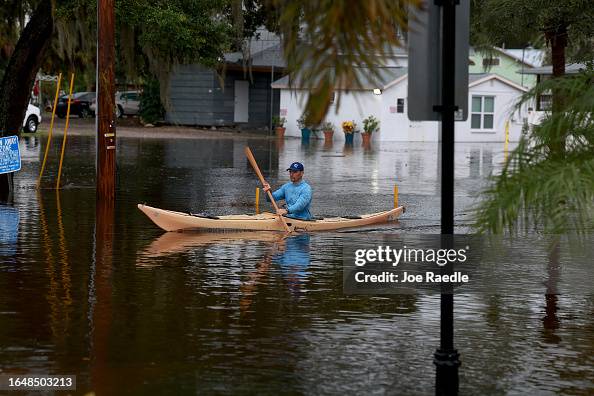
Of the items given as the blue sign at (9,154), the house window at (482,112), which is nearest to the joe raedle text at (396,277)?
the blue sign at (9,154)

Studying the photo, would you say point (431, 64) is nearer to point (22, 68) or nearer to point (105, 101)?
point (105, 101)

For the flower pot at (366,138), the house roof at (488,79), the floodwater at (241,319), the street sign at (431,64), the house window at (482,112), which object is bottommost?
the floodwater at (241,319)

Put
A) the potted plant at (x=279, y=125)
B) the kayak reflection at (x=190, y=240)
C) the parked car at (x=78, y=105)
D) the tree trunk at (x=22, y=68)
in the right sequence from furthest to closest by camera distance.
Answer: the parked car at (x=78, y=105) < the potted plant at (x=279, y=125) < the tree trunk at (x=22, y=68) < the kayak reflection at (x=190, y=240)

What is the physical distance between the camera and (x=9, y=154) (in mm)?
22344

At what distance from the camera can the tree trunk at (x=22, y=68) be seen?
22.7m

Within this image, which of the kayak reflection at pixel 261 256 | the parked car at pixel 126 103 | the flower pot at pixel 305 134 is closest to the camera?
the kayak reflection at pixel 261 256

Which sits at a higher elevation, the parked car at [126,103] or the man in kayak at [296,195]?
the parked car at [126,103]

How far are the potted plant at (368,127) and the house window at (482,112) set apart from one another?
216 inches

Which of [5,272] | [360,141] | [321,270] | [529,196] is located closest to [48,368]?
[529,196]

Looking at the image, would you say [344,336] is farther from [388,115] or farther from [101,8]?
[388,115]

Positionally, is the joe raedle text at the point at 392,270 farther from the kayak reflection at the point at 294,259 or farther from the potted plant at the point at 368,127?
the potted plant at the point at 368,127

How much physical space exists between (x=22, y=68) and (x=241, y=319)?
1296 centimetres

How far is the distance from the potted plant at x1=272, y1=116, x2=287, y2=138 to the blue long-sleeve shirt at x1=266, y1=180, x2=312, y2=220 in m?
37.8

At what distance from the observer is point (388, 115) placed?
55344 mm
